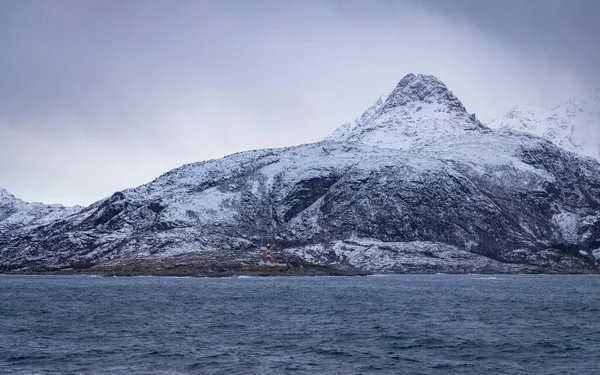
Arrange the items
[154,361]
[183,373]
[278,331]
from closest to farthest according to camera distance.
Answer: [183,373]
[154,361]
[278,331]

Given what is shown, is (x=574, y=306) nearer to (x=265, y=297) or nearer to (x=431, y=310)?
(x=431, y=310)

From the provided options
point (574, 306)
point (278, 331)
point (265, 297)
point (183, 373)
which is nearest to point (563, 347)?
point (278, 331)

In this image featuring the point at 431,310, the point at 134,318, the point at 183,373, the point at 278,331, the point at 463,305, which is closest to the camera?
the point at 183,373

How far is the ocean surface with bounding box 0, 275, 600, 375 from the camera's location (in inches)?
2982

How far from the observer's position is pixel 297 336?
9831 cm

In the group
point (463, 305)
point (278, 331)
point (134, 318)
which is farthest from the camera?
point (463, 305)

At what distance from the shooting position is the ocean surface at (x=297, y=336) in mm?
75750

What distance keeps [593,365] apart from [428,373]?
55.7 feet

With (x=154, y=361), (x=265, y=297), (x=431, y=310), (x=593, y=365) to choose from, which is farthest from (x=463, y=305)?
(x=154, y=361)

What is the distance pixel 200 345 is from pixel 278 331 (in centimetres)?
1653

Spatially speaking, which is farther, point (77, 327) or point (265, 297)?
point (265, 297)

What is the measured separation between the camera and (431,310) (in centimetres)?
13775

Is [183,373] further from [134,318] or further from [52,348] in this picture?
[134,318]

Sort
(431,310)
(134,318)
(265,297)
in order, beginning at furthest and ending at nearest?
(265,297), (431,310), (134,318)
